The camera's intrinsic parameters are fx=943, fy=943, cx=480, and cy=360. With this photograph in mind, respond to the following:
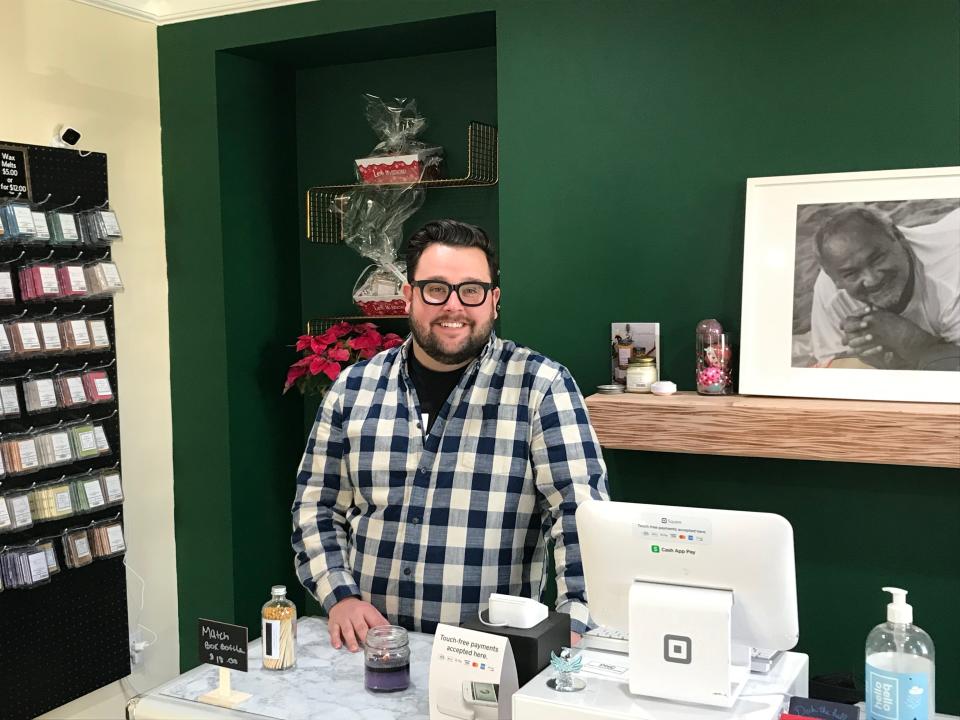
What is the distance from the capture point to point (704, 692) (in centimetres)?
148

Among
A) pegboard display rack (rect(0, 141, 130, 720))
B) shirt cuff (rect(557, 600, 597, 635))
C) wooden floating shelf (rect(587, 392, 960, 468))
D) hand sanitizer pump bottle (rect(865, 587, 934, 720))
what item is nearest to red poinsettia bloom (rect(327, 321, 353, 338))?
pegboard display rack (rect(0, 141, 130, 720))

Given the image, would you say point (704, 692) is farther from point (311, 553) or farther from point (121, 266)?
point (121, 266)

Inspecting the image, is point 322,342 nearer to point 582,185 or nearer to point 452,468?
point 582,185

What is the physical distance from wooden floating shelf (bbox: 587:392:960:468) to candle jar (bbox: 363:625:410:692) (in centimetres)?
127

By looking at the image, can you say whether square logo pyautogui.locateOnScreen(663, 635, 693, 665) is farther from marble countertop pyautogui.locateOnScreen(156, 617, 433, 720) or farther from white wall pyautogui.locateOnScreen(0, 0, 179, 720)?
white wall pyautogui.locateOnScreen(0, 0, 179, 720)

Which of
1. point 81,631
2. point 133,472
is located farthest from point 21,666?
point 133,472

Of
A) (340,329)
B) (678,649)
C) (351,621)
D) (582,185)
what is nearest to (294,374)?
(340,329)

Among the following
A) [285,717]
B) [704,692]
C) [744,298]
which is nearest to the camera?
[704,692]

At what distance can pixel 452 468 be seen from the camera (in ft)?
7.24

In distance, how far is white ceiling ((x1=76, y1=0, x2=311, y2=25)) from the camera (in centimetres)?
357

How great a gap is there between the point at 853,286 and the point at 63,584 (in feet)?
9.16

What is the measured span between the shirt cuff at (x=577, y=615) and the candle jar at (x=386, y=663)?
0.36 meters

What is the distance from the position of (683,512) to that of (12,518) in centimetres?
241

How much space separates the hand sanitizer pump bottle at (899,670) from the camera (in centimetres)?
143
